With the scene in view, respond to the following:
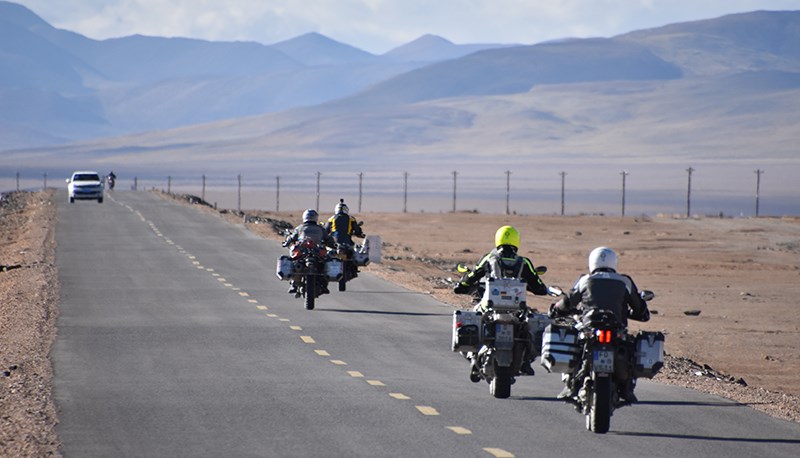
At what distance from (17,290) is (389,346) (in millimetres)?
11764

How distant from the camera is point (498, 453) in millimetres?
13023

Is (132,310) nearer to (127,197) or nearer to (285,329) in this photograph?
(285,329)

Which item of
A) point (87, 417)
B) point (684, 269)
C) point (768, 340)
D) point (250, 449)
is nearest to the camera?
point (250, 449)

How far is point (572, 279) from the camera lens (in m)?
44.1

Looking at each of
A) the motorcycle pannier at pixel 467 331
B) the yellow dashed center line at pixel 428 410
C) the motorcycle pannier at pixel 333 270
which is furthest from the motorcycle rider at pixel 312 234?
the yellow dashed center line at pixel 428 410

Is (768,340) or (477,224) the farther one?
(477,224)

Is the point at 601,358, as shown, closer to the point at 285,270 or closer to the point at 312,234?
the point at 312,234

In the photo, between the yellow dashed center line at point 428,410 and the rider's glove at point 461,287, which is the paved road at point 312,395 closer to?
the yellow dashed center line at point 428,410

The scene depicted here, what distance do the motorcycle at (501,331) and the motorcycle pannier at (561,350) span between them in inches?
59.6

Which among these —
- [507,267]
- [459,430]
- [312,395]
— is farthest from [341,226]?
[459,430]

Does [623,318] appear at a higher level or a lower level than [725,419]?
higher

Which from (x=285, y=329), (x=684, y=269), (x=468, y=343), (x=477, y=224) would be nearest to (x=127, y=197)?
(x=477, y=224)

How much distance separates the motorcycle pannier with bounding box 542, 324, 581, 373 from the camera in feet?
47.1

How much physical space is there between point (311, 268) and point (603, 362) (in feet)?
44.0
